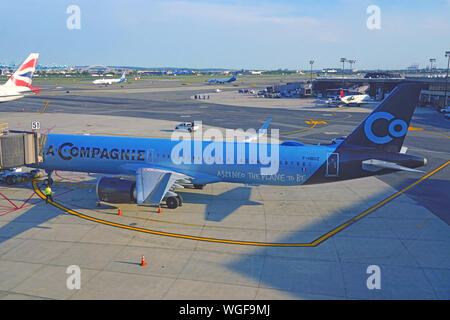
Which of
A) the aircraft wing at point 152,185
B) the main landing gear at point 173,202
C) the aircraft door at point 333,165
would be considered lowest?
the main landing gear at point 173,202

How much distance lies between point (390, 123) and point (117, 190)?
2109 cm

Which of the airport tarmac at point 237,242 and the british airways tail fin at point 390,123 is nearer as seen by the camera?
the airport tarmac at point 237,242

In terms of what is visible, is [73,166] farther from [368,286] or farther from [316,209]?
[368,286]

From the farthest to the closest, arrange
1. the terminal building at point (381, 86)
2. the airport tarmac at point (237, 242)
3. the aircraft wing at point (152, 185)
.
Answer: the terminal building at point (381, 86), the aircraft wing at point (152, 185), the airport tarmac at point (237, 242)

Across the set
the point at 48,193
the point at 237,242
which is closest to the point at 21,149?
the point at 48,193

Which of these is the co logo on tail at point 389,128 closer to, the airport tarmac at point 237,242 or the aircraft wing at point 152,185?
the airport tarmac at point 237,242

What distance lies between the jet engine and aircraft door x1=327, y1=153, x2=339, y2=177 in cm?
1522

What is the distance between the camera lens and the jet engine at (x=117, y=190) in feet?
88.4

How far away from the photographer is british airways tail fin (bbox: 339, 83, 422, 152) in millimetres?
25047

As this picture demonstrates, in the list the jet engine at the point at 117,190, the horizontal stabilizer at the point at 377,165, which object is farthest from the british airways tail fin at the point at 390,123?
the jet engine at the point at 117,190

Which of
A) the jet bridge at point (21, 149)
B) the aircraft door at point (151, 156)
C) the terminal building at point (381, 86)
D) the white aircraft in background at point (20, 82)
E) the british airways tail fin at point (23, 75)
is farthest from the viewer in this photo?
the terminal building at point (381, 86)

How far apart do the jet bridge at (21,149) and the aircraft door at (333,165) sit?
24882 mm

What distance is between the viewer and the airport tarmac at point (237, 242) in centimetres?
1769

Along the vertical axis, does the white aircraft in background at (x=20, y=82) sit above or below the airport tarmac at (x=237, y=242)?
above
